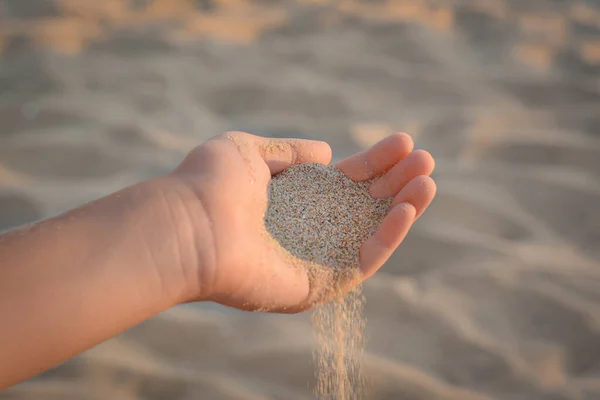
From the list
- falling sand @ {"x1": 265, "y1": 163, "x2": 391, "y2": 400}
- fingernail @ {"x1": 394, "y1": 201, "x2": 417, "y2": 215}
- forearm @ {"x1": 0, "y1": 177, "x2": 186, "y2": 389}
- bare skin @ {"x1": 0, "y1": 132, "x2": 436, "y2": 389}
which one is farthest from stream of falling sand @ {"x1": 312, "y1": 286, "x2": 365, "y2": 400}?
forearm @ {"x1": 0, "y1": 177, "x2": 186, "y2": 389}

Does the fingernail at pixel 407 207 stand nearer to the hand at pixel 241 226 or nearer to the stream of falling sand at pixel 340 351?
the hand at pixel 241 226

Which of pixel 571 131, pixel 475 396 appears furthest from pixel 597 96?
pixel 475 396

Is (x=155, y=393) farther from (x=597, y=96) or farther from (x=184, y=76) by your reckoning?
(x=597, y=96)

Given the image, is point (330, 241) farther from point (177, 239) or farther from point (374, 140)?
point (374, 140)

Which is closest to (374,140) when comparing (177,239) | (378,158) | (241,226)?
(378,158)

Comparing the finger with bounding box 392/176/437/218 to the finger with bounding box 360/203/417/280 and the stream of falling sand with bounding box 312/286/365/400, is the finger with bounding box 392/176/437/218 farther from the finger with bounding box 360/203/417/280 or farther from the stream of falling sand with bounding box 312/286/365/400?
the stream of falling sand with bounding box 312/286/365/400

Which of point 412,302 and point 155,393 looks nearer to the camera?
point 155,393
